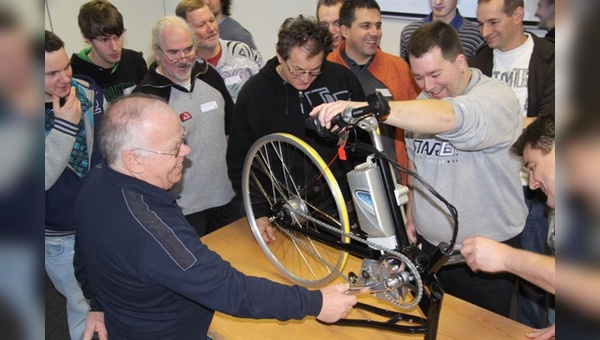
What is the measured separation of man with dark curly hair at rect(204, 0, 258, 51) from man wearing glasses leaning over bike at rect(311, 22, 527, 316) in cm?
179

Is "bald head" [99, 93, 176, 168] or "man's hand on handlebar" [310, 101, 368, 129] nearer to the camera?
"bald head" [99, 93, 176, 168]

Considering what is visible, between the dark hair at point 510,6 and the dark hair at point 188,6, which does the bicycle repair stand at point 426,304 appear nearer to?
the dark hair at point 510,6

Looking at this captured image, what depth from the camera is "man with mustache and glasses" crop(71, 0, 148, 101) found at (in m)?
2.43

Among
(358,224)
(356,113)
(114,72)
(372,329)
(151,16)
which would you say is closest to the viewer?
(356,113)

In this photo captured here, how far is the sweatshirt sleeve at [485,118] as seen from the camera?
1.28 metres

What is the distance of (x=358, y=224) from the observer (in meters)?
1.57

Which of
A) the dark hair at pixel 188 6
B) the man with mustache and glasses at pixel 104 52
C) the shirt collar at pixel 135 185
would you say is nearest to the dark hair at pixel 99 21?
the man with mustache and glasses at pixel 104 52

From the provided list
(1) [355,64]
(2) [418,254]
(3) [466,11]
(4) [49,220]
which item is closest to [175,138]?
(2) [418,254]

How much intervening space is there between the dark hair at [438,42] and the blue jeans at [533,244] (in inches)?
36.2

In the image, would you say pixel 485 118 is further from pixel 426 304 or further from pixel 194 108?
pixel 194 108

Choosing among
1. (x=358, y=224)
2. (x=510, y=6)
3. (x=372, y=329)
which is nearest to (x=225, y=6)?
(x=510, y=6)

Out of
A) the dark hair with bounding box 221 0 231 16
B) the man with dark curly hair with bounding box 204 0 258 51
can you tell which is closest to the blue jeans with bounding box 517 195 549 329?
the man with dark curly hair with bounding box 204 0 258 51

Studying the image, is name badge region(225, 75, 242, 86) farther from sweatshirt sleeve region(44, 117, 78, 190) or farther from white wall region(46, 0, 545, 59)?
white wall region(46, 0, 545, 59)

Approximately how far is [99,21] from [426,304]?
209 cm
